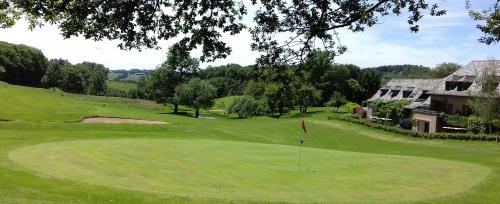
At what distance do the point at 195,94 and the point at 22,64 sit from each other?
6036 centimetres

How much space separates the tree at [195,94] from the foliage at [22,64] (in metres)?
47.9

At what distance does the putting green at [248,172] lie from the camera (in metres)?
16.2

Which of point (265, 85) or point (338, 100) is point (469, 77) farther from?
point (265, 85)

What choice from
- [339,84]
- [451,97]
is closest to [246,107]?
[339,84]

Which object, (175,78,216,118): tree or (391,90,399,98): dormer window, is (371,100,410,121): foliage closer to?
(391,90,399,98): dormer window

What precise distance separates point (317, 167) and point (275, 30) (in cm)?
1212

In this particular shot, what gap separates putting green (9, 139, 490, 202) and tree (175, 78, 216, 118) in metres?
63.1

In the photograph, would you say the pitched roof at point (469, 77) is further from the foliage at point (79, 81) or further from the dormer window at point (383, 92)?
the foliage at point (79, 81)

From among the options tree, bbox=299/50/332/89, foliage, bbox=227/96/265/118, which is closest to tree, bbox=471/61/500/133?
tree, bbox=299/50/332/89

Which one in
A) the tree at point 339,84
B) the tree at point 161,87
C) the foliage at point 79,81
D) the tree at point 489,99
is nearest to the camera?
the tree at point 489,99

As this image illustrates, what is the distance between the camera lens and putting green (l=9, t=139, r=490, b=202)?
16250 millimetres

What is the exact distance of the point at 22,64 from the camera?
126 m

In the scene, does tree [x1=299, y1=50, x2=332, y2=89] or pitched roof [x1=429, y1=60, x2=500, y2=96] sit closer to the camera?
tree [x1=299, y1=50, x2=332, y2=89]

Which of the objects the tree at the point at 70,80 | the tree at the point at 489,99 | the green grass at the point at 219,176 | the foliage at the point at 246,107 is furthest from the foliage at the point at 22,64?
the green grass at the point at 219,176
